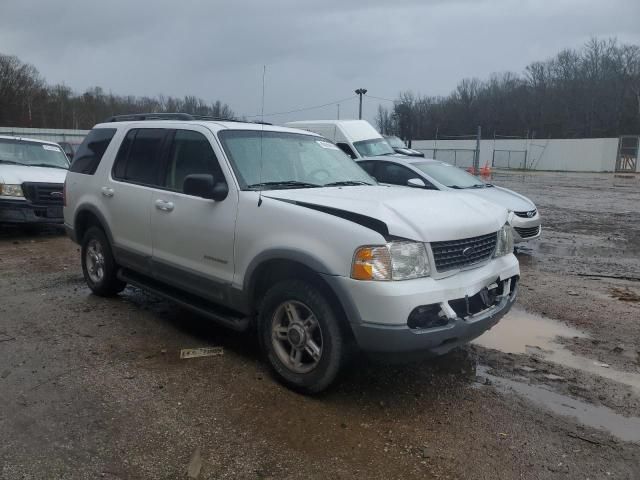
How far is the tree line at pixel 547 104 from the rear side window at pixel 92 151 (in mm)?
66925

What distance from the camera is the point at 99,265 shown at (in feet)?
19.9

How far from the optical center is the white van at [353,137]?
14039 millimetres

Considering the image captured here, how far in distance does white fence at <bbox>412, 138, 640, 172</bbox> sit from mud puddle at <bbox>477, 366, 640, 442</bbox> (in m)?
47.1

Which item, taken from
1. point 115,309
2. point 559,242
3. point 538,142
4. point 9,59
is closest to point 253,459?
point 115,309

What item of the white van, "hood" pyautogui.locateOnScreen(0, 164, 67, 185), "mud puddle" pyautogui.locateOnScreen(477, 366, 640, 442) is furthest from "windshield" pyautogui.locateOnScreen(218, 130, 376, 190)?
the white van

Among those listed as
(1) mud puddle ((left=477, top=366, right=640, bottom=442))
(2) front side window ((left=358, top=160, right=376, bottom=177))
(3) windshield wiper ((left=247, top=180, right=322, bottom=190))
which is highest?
(2) front side window ((left=358, top=160, right=376, bottom=177))

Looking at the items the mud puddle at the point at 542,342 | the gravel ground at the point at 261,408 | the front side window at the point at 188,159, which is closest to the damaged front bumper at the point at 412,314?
the gravel ground at the point at 261,408

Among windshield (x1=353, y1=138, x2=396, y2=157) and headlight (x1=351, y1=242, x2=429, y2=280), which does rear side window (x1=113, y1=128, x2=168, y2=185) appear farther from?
windshield (x1=353, y1=138, x2=396, y2=157)

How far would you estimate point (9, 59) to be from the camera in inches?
2923

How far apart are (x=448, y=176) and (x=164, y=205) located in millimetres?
6415

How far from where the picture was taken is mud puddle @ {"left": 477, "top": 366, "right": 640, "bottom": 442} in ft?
11.5

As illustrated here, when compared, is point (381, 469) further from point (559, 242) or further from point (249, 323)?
point (559, 242)

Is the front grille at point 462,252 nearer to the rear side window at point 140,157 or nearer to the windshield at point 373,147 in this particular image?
the rear side window at point 140,157

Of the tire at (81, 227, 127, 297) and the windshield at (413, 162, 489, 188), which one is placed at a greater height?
the windshield at (413, 162, 489, 188)
